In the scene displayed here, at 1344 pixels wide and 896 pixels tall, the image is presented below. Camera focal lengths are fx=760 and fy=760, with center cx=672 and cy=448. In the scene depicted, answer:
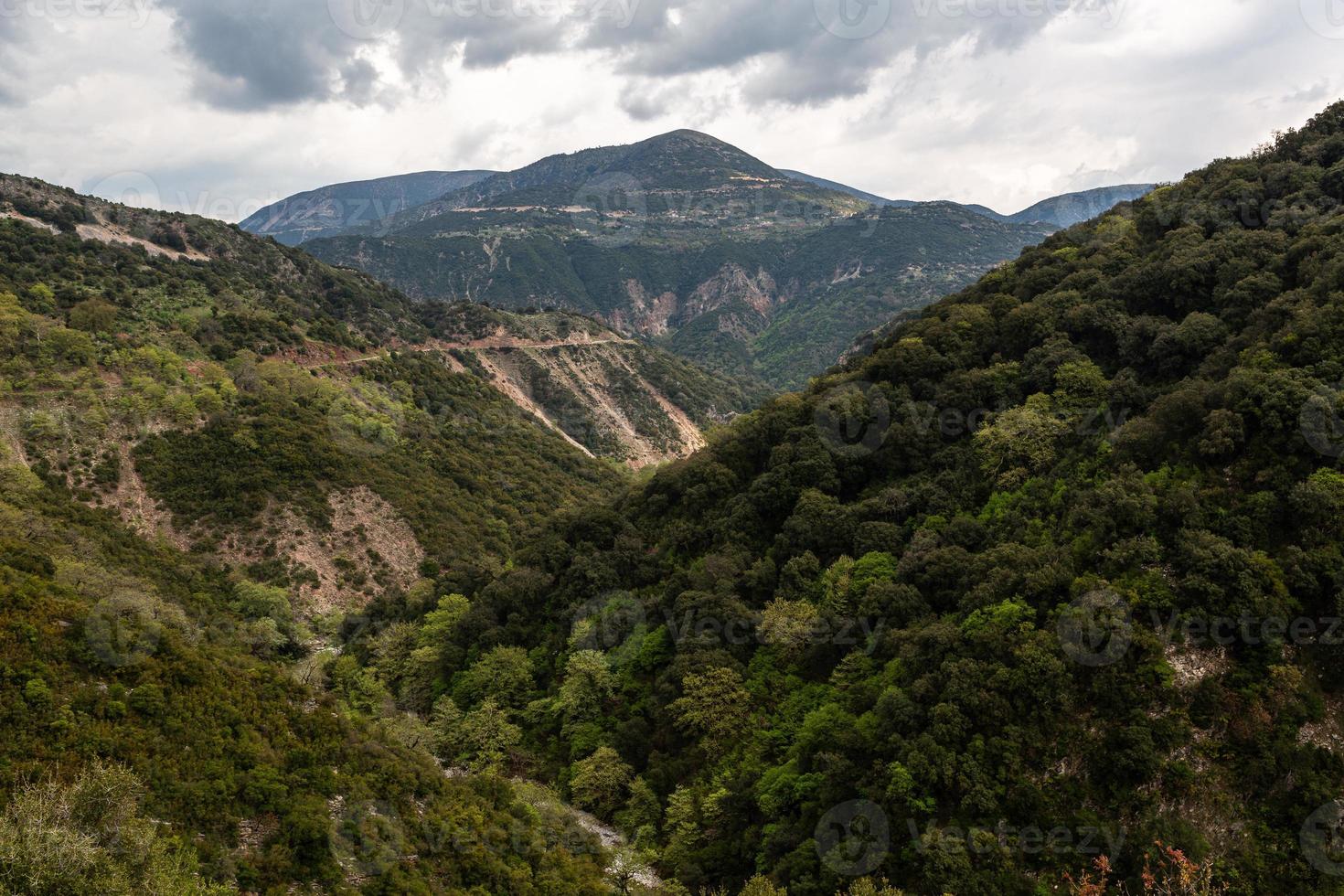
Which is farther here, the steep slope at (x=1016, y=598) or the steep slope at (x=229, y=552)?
the steep slope at (x=1016, y=598)

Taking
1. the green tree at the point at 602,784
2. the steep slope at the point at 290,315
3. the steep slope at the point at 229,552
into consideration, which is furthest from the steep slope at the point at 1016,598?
the steep slope at the point at 290,315

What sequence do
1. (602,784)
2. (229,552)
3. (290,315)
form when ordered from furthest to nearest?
1. (290,315)
2. (229,552)
3. (602,784)

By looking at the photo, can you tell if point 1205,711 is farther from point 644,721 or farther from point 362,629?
point 362,629

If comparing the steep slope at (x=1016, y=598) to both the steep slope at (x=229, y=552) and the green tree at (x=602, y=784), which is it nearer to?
the green tree at (x=602, y=784)

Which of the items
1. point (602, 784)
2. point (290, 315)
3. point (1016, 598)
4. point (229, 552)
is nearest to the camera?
point (1016, 598)

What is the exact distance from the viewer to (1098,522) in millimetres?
25984

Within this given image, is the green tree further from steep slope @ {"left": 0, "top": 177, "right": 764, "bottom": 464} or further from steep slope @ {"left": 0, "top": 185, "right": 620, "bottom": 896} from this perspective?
steep slope @ {"left": 0, "top": 177, "right": 764, "bottom": 464}

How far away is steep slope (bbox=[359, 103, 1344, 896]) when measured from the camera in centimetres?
2100

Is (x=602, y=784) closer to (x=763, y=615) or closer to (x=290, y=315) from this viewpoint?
(x=763, y=615)

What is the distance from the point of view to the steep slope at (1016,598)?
2100 centimetres

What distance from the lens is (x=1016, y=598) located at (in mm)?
25812

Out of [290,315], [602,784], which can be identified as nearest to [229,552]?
Result: [602,784]

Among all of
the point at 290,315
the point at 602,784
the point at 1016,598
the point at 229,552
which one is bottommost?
the point at 602,784

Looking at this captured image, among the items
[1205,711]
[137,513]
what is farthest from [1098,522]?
[137,513]
